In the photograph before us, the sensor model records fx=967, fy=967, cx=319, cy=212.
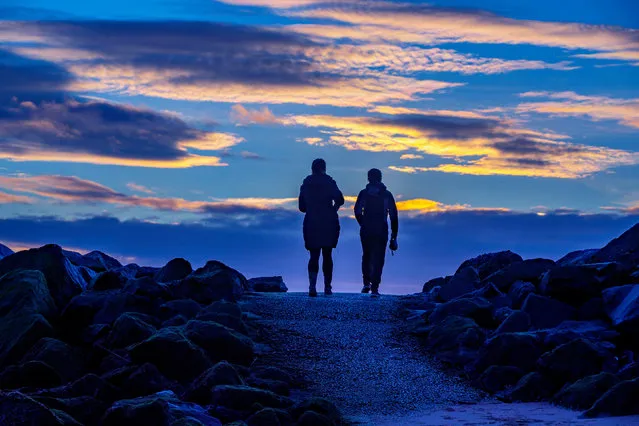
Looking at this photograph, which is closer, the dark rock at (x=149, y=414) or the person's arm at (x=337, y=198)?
the dark rock at (x=149, y=414)

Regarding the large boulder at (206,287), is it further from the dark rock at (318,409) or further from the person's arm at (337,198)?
the dark rock at (318,409)

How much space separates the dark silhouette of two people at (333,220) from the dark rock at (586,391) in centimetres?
905

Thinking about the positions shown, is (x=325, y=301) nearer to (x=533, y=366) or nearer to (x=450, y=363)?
(x=450, y=363)

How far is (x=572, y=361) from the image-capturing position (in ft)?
47.3

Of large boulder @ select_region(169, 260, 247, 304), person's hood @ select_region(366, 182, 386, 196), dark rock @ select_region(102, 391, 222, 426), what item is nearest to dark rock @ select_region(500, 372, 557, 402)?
dark rock @ select_region(102, 391, 222, 426)

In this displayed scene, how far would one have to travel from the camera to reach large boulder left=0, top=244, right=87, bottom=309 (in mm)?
17984

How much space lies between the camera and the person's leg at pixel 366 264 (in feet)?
77.6

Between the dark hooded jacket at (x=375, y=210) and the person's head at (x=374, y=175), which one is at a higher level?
the person's head at (x=374, y=175)

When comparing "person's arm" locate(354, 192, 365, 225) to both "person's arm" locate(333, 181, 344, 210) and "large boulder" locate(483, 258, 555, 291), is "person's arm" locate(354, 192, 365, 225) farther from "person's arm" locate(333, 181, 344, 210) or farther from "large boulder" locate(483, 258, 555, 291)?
"large boulder" locate(483, 258, 555, 291)

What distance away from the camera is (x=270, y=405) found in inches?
493

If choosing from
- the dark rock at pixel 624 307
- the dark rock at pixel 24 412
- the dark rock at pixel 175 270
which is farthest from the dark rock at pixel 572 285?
the dark rock at pixel 24 412

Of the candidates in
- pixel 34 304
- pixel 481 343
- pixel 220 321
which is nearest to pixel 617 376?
pixel 481 343

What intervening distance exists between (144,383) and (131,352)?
1.18 m

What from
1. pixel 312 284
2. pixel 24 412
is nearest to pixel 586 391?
pixel 24 412
